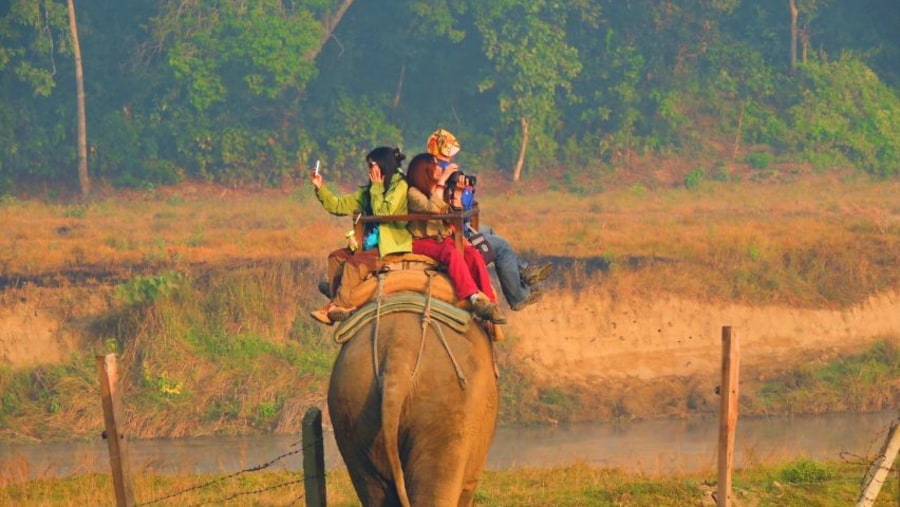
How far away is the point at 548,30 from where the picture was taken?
4125 cm

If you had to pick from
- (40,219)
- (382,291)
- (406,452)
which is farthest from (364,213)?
(40,219)

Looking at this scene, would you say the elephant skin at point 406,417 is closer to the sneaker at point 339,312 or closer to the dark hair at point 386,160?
the sneaker at point 339,312

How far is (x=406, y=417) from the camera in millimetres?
9086

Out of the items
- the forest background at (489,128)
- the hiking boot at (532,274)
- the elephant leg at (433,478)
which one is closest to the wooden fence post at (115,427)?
the elephant leg at (433,478)

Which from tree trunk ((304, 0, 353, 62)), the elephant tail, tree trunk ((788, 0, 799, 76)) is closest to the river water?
the elephant tail

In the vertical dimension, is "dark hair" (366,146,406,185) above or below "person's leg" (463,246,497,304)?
above

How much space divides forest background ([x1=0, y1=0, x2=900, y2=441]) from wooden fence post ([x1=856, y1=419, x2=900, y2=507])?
14.2m

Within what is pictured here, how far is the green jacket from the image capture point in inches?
418

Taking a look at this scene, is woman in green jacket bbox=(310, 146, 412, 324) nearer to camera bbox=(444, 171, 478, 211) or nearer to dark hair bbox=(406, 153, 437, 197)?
dark hair bbox=(406, 153, 437, 197)

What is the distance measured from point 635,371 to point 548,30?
19.0 metres

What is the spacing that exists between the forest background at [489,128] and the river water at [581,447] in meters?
4.33

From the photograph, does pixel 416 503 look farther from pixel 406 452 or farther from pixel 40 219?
pixel 40 219

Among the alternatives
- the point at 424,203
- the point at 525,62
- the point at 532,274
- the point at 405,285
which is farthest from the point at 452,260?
the point at 525,62

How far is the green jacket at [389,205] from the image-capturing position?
10625 millimetres
